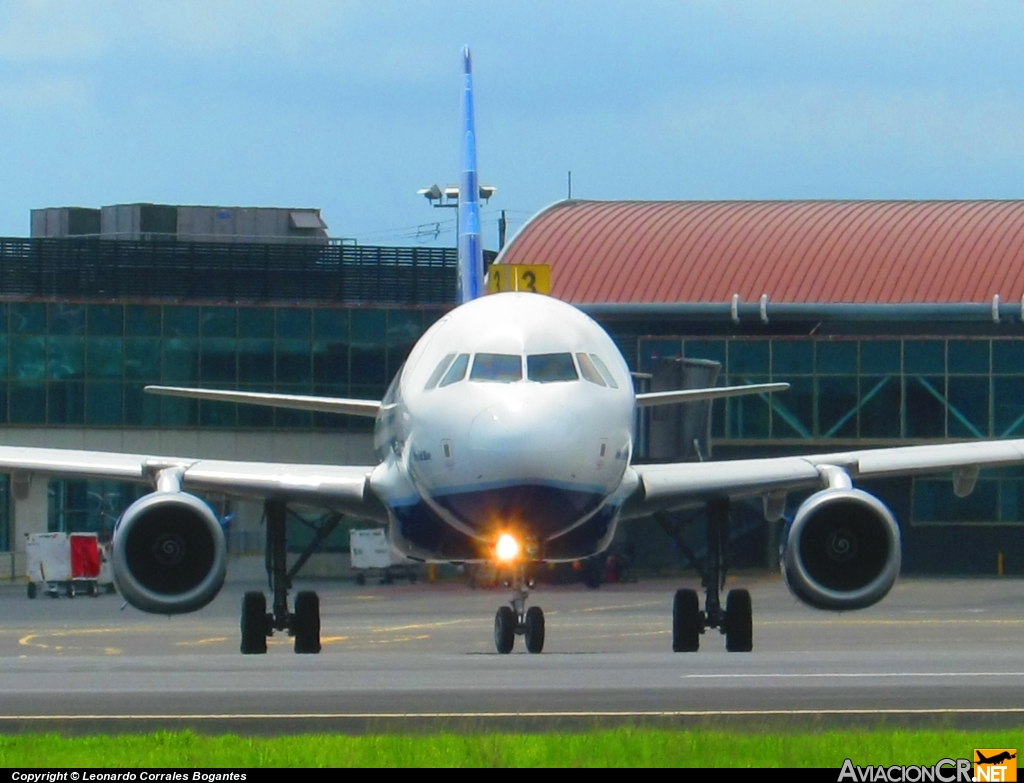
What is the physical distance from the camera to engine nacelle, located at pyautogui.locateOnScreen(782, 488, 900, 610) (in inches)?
827

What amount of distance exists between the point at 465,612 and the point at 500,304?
60.0ft

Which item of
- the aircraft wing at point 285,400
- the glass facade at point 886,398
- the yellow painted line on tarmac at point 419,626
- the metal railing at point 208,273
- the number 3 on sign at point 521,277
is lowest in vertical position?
the yellow painted line on tarmac at point 419,626

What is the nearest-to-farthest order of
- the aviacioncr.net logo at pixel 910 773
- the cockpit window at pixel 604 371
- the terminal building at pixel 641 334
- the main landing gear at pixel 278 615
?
the aviacioncr.net logo at pixel 910 773 < the cockpit window at pixel 604 371 < the main landing gear at pixel 278 615 < the terminal building at pixel 641 334

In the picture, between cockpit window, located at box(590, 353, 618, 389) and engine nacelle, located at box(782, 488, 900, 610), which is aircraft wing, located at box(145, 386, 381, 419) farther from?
engine nacelle, located at box(782, 488, 900, 610)

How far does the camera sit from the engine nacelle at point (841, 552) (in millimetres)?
21016

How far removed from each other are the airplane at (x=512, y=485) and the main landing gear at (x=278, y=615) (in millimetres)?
23

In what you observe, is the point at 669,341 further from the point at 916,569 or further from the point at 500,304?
the point at 500,304

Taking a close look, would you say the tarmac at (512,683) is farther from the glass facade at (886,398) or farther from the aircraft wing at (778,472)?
the glass facade at (886,398)

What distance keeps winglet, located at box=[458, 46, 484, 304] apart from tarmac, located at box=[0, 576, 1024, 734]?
5095 mm

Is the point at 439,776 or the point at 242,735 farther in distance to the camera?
the point at 242,735

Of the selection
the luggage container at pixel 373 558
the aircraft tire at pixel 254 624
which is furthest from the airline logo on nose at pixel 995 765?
the luggage container at pixel 373 558

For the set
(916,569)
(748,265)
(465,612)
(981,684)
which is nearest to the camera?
(981,684)

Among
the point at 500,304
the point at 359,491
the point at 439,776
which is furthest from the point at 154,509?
the point at 439,776

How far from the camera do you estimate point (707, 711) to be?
41.1ft
